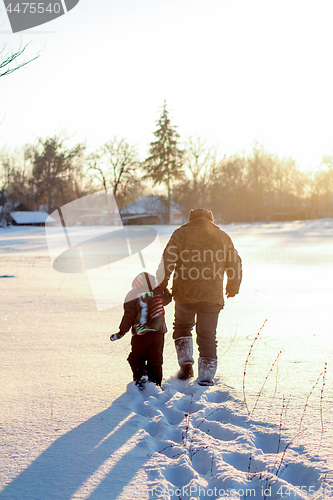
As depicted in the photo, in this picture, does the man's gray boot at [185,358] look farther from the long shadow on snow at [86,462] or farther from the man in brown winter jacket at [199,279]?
the long shadow on snow at [86,462]

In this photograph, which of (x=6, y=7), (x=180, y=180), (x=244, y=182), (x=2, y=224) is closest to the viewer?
(x=6, y=7)

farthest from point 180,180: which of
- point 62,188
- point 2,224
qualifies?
point 2,224

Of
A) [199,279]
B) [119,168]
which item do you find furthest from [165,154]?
[199,279]

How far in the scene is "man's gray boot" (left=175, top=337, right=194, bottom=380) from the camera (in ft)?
12.2

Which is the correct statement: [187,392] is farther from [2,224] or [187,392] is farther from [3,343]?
[2,224]

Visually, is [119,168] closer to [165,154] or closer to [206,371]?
[165,154]

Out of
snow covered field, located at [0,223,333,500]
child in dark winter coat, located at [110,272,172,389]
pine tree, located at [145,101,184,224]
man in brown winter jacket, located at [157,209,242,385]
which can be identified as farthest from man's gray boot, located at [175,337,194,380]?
pine tree, located at [145,101,184,224]

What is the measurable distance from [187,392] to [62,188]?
5188cm

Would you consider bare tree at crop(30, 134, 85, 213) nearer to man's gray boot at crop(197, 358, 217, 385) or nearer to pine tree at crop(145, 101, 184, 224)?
pine tree at crop(145, 101, 184, 224)

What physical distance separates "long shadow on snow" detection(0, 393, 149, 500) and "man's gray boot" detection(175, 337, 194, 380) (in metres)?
0.89

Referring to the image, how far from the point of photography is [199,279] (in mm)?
3670

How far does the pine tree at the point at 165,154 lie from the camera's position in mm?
47156

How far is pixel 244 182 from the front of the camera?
61.7 metres

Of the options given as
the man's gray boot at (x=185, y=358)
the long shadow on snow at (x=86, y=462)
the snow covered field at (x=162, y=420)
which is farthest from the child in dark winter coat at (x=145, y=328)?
the long shadow on snow at (x=86, y=462)
